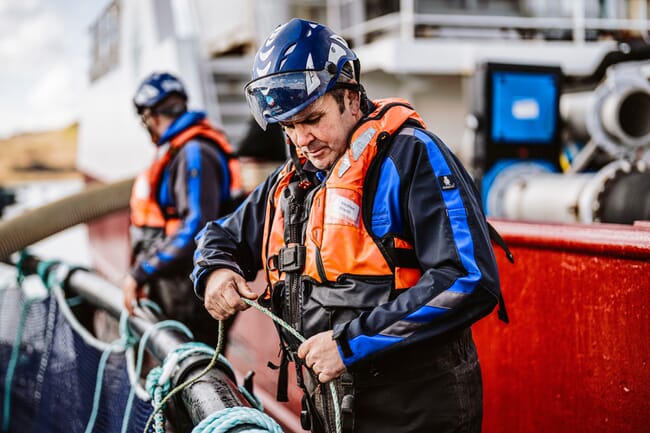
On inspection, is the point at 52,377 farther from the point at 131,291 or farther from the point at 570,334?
the point at 570,334

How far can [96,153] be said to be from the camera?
55.2ft

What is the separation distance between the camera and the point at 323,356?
1657mm

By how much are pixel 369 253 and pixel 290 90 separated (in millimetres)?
481

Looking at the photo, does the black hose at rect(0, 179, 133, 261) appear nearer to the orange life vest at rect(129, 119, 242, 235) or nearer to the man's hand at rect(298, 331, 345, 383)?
the orange life vest at rect(129, 119, 242, 235)

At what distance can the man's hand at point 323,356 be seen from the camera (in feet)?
5.40

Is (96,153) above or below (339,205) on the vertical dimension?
below

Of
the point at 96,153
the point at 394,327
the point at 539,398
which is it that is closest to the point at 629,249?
the point at 539,398

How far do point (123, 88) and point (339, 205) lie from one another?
12941mm

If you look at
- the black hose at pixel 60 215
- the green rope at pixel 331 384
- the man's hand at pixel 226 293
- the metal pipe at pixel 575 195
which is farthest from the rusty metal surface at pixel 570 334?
the black hose at pixel 60 215

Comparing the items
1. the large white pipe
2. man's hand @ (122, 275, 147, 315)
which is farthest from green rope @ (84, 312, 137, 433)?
the large white pipe

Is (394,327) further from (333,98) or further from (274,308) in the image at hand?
(333,98)

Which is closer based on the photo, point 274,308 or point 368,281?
point 368,281

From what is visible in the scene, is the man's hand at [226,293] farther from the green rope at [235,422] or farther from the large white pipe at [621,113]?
the large white pipe at [621,113]

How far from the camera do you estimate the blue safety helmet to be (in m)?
4.03
